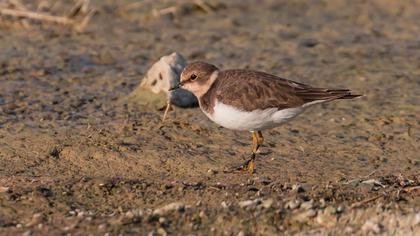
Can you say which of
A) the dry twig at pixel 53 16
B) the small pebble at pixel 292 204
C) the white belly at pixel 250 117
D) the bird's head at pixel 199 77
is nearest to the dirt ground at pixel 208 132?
the small pebble at pixel 292 204

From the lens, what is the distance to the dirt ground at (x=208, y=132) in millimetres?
6047

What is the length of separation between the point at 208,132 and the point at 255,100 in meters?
1.33

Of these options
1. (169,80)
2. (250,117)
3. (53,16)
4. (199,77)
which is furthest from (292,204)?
(53,16)

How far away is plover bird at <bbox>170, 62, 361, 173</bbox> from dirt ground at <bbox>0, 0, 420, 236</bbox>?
1.48ft

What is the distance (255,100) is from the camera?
23.9 feet

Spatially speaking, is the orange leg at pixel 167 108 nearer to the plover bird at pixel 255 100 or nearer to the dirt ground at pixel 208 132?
the dirt ground at pixel 208 132

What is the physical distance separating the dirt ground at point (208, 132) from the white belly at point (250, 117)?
43 cm

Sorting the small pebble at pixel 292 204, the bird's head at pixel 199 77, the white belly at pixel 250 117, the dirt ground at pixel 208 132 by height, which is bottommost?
the dirt ground at pixel 208 132

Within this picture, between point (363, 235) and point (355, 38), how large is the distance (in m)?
6.56

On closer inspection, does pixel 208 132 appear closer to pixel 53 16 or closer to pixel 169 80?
pixel 169 80

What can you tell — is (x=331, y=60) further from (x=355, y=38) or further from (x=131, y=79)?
(x=131, y=79)

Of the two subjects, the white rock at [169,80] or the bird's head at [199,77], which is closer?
the bird's head at [199,77]

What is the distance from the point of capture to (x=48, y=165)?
754 cm

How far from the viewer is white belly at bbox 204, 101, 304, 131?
723 cm
